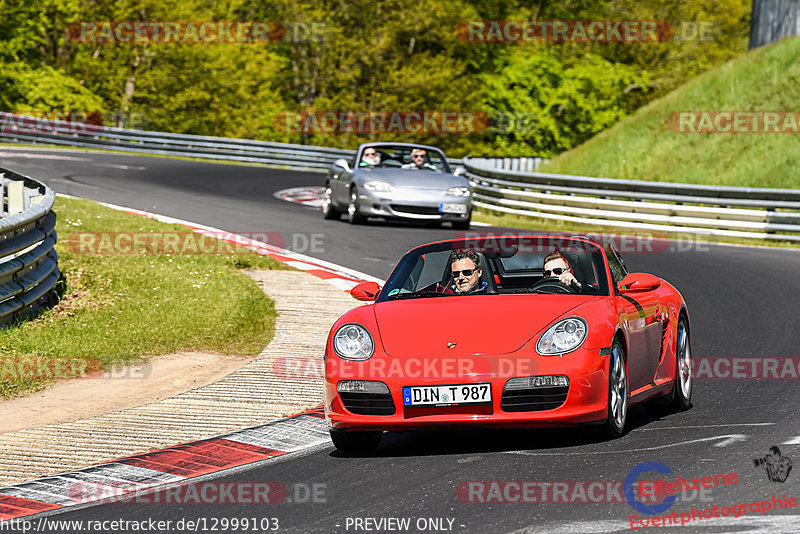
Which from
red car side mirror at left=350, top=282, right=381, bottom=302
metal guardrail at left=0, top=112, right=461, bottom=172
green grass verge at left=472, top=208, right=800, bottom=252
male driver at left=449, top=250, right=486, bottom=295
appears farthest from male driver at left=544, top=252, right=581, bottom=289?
metal guardrail at left=0, top=112, right=461, bottom=172

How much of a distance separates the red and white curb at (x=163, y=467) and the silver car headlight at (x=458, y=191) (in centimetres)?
1206

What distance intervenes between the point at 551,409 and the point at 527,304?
766 millimetres

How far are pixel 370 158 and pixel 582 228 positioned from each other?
4.02 meters

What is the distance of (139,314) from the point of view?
11.4 meters

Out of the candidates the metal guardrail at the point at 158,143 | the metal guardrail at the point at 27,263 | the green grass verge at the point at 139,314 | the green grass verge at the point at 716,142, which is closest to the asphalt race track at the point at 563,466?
the green grass verge at the point at 139,314

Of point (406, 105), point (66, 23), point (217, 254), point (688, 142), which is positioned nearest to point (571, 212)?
Answer: point (688, 142)

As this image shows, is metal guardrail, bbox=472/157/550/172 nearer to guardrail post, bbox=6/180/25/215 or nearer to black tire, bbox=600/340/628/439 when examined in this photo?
guardrail post, bbox=6/180/25/215

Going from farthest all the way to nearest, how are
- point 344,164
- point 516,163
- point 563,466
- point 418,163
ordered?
1. point 516,163
2. point 344,164
3. point 418,163
4. point 563,466

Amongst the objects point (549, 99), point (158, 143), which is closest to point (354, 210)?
point (158, 143)

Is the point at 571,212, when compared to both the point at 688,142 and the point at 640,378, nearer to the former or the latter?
the point at 688,142

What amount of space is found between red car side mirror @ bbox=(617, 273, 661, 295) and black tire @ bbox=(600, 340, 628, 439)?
0.46 meters

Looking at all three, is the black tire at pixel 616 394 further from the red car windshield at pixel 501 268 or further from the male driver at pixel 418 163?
the male driver at pixel 418 163

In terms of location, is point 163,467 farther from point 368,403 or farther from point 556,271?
point 556,271

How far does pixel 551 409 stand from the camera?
6.59 meters
